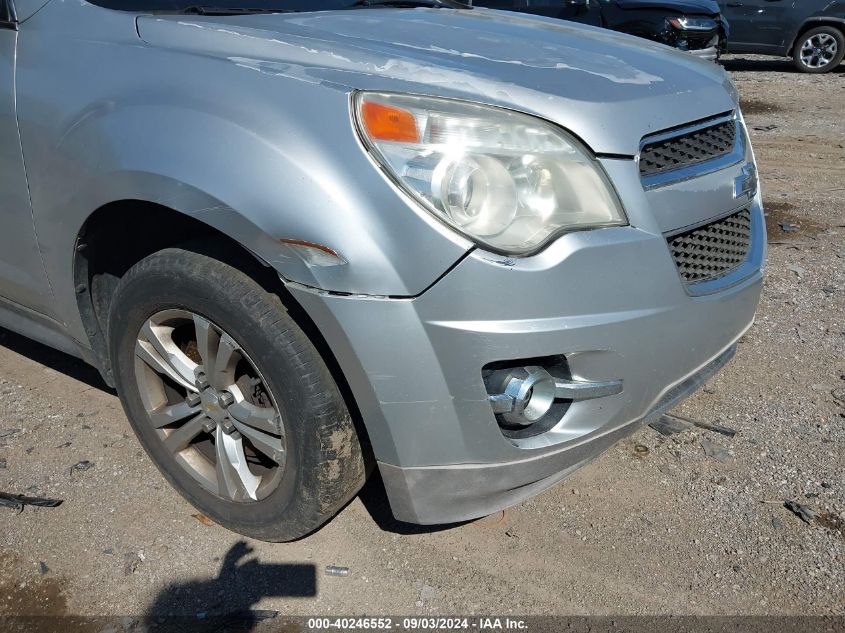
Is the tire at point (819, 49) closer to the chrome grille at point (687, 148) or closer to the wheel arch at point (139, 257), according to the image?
the chrome grille at point (687, 148)

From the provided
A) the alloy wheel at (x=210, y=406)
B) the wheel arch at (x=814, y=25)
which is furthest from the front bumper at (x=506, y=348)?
the wheel arch at (x=814, y=25)

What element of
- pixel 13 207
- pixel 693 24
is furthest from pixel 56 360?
pixel 693 24

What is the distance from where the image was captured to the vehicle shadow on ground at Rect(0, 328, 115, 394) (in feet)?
11.3

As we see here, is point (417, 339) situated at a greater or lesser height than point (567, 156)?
lesser

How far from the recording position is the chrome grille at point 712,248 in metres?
2.13

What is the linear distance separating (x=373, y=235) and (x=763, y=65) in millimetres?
13912

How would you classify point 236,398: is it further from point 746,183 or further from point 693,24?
point 693,24

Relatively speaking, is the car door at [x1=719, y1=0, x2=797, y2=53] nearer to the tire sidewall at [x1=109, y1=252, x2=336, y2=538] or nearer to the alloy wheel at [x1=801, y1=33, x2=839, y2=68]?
the alloy wheel at [x1=801, y1=33, x2=839, y2=68]

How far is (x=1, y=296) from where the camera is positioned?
2898mm

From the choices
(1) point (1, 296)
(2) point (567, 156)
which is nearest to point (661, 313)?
(2) point (567, 156)

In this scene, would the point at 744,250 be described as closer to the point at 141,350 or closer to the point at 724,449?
the point at 724,449

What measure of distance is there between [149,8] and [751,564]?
2.44m

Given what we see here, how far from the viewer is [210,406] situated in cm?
236

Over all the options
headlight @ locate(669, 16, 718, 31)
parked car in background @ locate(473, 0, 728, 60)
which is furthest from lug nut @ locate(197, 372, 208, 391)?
headlight @ locate(669, 16, 718, 31)
